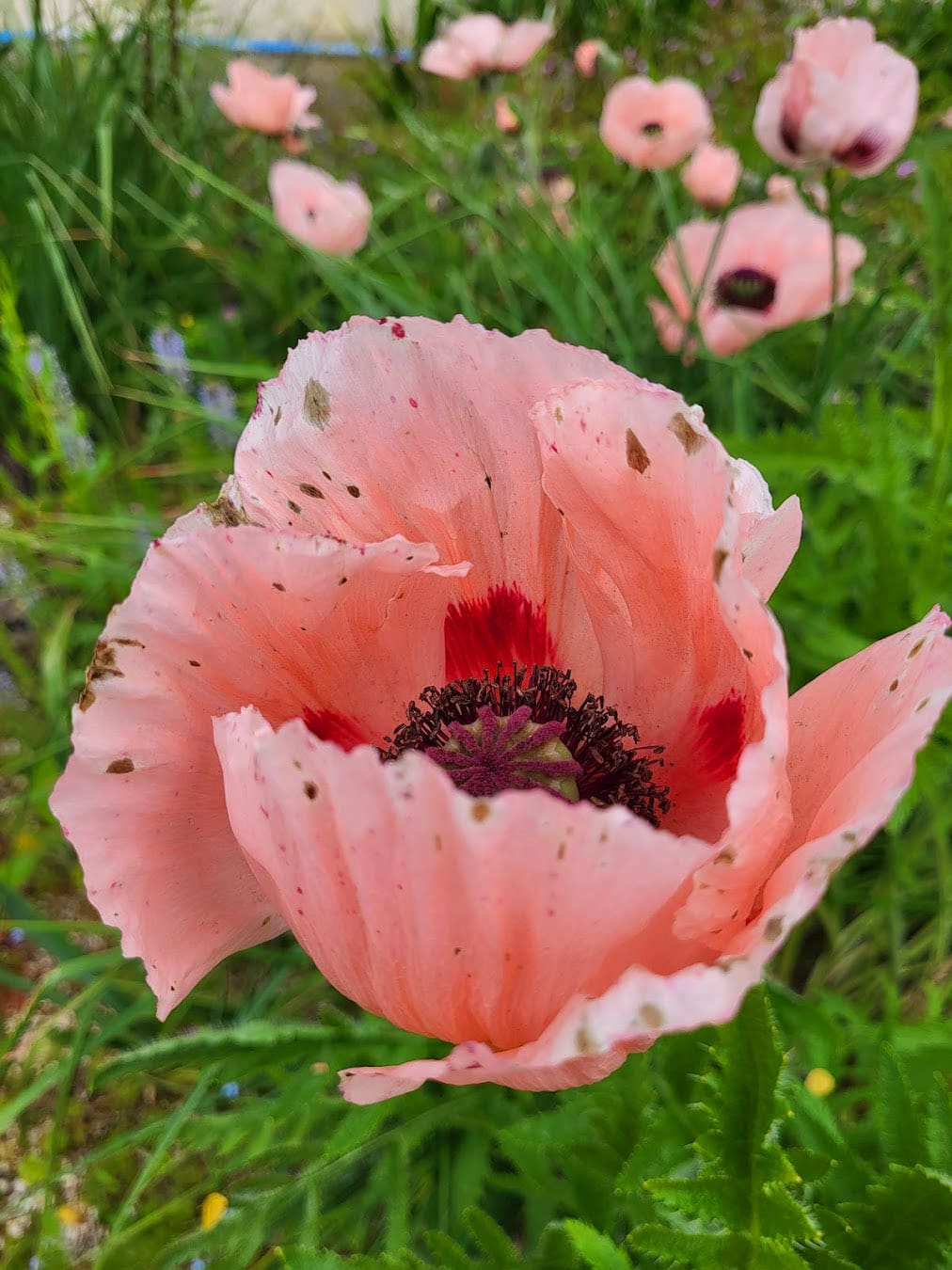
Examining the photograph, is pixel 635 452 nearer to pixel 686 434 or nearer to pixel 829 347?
pixel 686 434

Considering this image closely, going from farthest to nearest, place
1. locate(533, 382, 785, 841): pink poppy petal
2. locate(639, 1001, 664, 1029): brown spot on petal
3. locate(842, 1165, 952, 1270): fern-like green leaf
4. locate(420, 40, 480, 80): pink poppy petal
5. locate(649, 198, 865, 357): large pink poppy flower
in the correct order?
locate(420, 40, 480, 80): pink poppy petal
locate(649, 198, 865, 357): large pink poppy flower
locate(842, 1165, 952, 1270): fern-like green leaf
locate(533, 382, 785, 841): pink poppy petal
locate(639, 1001, 664, 1029): brown spot on petal

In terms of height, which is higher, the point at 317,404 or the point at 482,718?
the point at 317,404

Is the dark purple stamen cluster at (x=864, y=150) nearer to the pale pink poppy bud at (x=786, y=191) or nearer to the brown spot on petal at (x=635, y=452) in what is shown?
the pale pink poppy bud at (x=786, y=191)

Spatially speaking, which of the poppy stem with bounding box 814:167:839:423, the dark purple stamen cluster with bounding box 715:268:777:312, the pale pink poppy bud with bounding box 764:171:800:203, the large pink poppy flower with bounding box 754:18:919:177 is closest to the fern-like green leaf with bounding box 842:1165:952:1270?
the poppy stem with bounding box 814:167:839:423

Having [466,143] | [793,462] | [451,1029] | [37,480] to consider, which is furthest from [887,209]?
[451,1029]

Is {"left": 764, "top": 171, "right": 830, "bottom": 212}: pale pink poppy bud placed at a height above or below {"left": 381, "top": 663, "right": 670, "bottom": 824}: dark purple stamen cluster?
above

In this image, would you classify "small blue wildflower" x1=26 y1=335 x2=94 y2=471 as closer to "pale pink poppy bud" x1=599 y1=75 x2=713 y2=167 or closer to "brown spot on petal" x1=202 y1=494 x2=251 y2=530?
"pale pink poppy bud" x1=599 y1=75 x2=713 y2=167

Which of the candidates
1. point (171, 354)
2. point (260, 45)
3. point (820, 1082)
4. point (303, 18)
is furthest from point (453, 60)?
point (303, 18)
